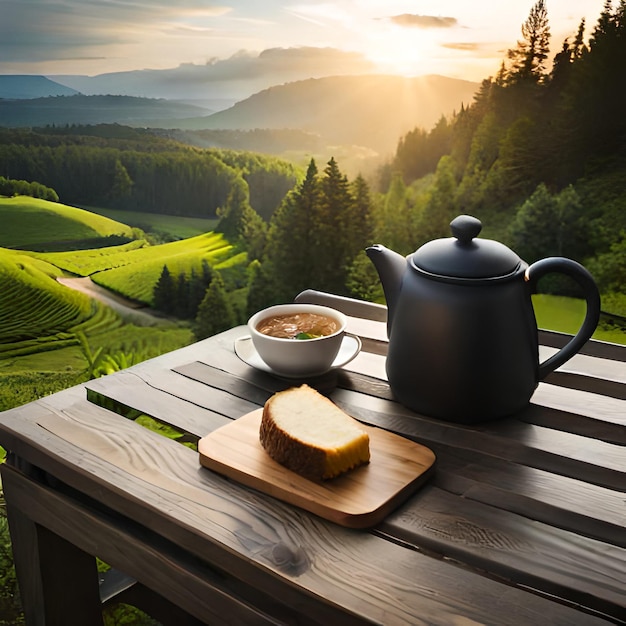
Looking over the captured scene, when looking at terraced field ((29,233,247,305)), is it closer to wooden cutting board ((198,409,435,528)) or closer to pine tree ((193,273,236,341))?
pine tree ((193,273,236,341))

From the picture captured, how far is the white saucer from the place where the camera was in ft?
3.66

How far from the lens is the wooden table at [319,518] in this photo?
25.8 inches

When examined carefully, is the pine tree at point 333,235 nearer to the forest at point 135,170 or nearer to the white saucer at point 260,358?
the forest at point 135,170

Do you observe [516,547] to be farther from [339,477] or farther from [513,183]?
[513,183]

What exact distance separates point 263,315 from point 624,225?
2.42 meters

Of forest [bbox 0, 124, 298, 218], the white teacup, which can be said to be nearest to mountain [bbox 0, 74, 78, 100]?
forest [bbox 0, 124, 298, 218]

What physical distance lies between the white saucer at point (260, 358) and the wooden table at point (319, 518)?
0.07 ft

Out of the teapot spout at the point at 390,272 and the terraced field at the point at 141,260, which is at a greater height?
the teapot spout at the point at 390,272

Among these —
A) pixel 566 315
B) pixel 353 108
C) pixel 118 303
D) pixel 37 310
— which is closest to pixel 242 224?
pixel 118 303

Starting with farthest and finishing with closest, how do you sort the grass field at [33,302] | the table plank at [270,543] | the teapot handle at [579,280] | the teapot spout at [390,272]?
the grass field at [33,302]
the teapot spout at [390,272]
the teapot handle at [579,280]
the table plank at [270,543]

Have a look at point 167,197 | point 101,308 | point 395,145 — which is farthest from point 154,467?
point 395,145

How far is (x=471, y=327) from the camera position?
2.91ft

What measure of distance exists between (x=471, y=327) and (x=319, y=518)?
0.31 meters

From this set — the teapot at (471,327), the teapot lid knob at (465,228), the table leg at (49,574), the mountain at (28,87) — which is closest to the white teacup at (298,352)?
the teapot at (471,327)
